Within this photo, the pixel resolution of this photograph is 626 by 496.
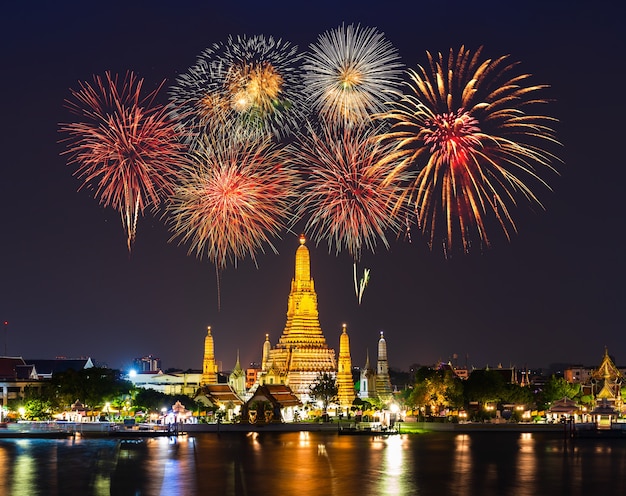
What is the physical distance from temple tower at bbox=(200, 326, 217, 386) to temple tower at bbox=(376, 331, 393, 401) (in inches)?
955

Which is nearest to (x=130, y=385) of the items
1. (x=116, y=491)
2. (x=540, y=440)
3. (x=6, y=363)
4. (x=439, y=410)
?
(x=6, y=363)

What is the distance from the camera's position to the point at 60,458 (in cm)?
5275

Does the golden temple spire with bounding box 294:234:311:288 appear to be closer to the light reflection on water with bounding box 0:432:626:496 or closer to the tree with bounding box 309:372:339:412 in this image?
the tree with bounding box 309:372:339:412

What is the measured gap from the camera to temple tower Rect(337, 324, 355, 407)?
111m

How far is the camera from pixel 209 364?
4808 inches

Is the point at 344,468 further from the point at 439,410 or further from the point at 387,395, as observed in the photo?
the point at 387,395

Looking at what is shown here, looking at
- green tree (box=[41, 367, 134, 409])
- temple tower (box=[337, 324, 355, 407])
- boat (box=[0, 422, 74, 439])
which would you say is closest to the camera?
boat (box=[0, 422, 74, 439])

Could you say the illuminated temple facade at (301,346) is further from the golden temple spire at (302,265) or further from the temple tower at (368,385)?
the temple tower at (368,385)

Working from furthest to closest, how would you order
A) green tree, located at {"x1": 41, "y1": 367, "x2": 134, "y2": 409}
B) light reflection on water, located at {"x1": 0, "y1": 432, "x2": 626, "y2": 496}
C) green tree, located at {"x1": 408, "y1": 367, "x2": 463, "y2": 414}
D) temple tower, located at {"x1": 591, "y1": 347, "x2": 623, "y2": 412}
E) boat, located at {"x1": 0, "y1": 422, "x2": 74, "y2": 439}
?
temple tower, located at {"x1": 591, "y1": 347, "x2": 623, "y2": 412} → green tree, located at {"x1": 41, "y1": 367, "x2": 134, "y2": 409} → green tree, located at {"x1": 408, "y1": 367, "x2": 463, "y2": 414} → boat, located at {"x1": 0, "y1": 422, "x2": 74, "y2": 439} → light reflection on water, located at {"x1": 0, "y1": 432, "x2": 626, "y2": 496}

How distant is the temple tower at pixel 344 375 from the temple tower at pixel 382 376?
18879mm

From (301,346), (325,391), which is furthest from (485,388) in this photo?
(301,346)

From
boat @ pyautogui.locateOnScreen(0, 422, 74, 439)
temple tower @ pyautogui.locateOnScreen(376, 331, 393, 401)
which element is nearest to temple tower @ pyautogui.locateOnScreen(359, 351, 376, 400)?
temple tower @ pyautogui.locateOnScreen(376, 331, 393, 401)

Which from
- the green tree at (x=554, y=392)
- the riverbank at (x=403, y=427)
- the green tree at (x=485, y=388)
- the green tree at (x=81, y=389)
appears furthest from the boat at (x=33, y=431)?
the green tree at (x=554, y=392)

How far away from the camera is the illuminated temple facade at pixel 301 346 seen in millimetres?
115250
